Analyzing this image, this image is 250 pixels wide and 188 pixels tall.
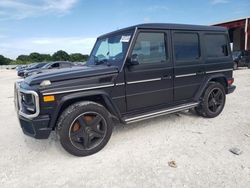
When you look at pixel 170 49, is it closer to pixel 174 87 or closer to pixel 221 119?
pixel 174 87

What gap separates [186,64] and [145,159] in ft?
7.21

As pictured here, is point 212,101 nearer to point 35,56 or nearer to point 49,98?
point 49,98

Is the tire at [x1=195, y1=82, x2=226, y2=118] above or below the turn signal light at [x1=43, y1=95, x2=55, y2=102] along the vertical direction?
below

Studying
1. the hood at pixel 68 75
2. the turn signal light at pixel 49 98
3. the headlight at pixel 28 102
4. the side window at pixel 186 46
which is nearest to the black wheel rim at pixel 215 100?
the side window at pixel 186 46

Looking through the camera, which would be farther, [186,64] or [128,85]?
[186,64]

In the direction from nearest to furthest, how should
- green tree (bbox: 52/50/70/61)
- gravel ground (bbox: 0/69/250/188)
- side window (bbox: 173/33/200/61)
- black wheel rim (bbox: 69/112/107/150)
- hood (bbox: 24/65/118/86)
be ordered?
gravel ground (bbox: 0/69/250/188) → hood (bbox: 24/65/118/86) → black wheel rim (bbox: 69/112/107/150) → side window (bbox: 173/33/200/61) → green tree (bbox: 52/50/70/61)

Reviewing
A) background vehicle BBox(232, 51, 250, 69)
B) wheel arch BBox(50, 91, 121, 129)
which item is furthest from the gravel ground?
background vehicle BBox(232, 51, 250, 69)

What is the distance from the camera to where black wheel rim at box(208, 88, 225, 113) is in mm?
4809

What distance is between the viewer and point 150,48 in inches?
150

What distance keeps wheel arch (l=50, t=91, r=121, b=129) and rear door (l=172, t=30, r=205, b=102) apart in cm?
147

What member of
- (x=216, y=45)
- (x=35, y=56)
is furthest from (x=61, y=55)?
(x=216, y=45)

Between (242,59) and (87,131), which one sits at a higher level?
(242,59)

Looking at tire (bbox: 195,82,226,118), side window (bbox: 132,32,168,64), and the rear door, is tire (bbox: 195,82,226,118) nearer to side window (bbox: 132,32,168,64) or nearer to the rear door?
the rear door

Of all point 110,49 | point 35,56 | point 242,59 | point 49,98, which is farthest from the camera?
point 35,56
